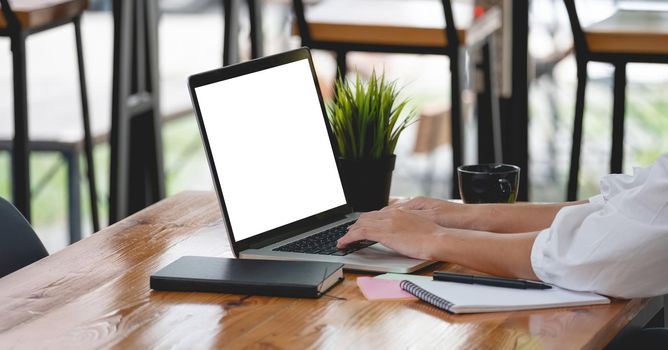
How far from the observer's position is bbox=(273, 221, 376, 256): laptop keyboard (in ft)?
5.59

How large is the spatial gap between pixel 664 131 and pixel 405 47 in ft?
5.32

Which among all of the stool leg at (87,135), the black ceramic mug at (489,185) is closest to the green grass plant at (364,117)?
the black ceramic mug at (489,185)

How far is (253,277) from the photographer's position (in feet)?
5.08

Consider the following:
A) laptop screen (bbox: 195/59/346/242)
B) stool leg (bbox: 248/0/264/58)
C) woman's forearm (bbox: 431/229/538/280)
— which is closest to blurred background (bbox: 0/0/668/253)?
stool leg (bbox: 248/0/264/58)

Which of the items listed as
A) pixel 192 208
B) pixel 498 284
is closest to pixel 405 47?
pixel 192 208

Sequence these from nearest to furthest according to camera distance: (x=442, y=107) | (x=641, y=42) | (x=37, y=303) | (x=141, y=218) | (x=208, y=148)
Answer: (x=37, y=303), (x=208, y=148), (x=141, y=218), (x=641, y=42), (x=442, y=107)

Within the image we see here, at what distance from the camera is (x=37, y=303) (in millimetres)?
1516

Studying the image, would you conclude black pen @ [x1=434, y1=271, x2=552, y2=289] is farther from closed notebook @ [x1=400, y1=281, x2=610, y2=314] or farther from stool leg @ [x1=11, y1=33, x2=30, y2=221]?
stool leg @ [x1=11, y1=33, x2=30, y2=221]

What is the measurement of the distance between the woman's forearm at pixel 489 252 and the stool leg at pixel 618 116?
1467 millimetres

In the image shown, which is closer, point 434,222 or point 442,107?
point 434,222

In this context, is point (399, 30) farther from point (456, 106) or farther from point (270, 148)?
point (270, 148)

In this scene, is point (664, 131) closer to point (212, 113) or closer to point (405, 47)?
point (405, 47)

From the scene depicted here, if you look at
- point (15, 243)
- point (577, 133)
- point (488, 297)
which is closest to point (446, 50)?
point (577, 133)

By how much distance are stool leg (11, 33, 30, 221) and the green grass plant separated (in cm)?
118
